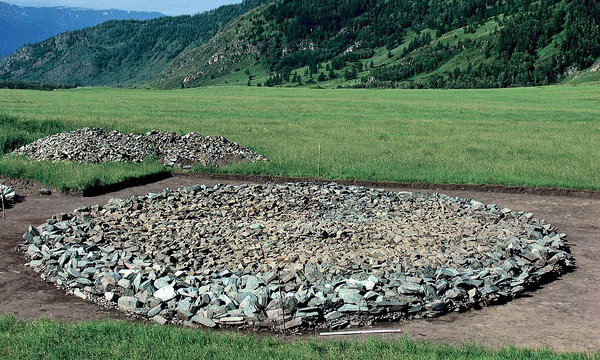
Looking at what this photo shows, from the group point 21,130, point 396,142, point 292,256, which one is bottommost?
point 396,142

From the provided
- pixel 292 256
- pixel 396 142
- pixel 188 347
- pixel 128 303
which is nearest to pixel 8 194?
pixel 128 303

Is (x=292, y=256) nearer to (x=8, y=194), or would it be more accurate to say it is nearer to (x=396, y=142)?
(x=8, y=194)

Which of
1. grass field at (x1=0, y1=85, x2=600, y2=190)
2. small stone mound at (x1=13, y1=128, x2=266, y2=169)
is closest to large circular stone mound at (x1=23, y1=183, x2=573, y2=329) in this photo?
grass field at (x1=0, y1=85, x2=600, y2=190)

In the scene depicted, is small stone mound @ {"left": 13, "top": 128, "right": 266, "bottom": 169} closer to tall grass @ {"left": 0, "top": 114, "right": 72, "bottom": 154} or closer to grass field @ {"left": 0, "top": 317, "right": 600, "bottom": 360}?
tall grass @ {"left": 0, "top": 114, "right": 72, "bottom": 154}

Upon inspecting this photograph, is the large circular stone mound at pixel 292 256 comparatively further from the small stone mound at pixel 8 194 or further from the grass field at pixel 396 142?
the grass field at pixel 396 142

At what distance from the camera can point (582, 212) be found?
19.8m

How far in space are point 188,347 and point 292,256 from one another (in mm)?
4654

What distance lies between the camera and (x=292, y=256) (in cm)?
1312

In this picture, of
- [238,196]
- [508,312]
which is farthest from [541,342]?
[238,196]

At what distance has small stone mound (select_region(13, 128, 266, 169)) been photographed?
94.7 ft

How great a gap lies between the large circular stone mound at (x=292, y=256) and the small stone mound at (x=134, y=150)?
10165mm

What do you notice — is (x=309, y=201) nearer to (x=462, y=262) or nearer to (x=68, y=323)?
(x=462, y=262)

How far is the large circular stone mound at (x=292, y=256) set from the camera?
10844 millimetres

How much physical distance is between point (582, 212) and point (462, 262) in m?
8.98
